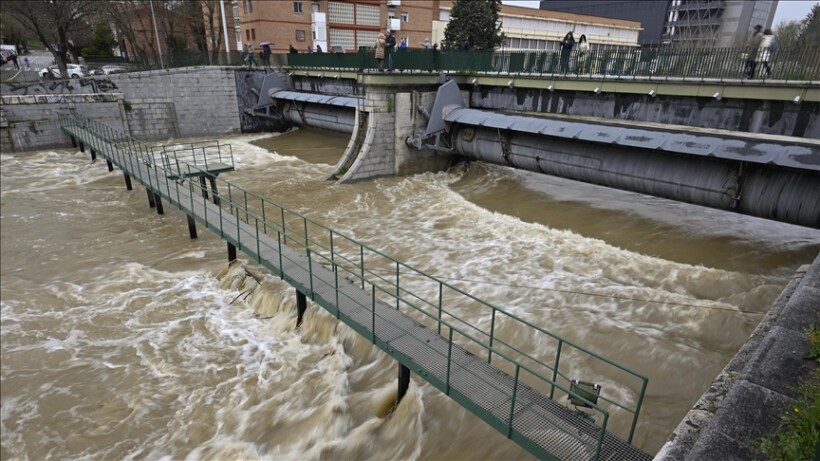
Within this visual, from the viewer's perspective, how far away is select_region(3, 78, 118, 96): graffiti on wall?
20453mm

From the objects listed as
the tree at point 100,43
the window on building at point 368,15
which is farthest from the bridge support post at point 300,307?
the tree at point 100,43

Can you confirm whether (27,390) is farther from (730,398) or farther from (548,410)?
(730,398)

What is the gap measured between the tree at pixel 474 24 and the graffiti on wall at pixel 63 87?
23.2 m

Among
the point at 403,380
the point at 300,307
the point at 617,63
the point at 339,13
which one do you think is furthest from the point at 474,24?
the point at 403,380

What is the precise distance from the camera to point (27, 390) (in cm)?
677

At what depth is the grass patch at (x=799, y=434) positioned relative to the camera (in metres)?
3.09

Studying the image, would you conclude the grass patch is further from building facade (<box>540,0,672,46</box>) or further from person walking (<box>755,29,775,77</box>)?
building facade (<box>540,0,672,46</box>)

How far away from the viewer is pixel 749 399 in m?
3.85

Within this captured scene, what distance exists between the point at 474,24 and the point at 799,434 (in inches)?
1443

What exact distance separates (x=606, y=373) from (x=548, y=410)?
2.56 m

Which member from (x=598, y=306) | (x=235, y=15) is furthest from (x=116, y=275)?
(x=235, y=15)

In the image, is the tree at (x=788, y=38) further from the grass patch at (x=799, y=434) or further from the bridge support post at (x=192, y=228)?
the bridge support post at (x=192, y=228)

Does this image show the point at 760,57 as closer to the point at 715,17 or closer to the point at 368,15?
the point at 368,15

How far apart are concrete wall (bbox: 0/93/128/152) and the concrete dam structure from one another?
13068 millimetres
